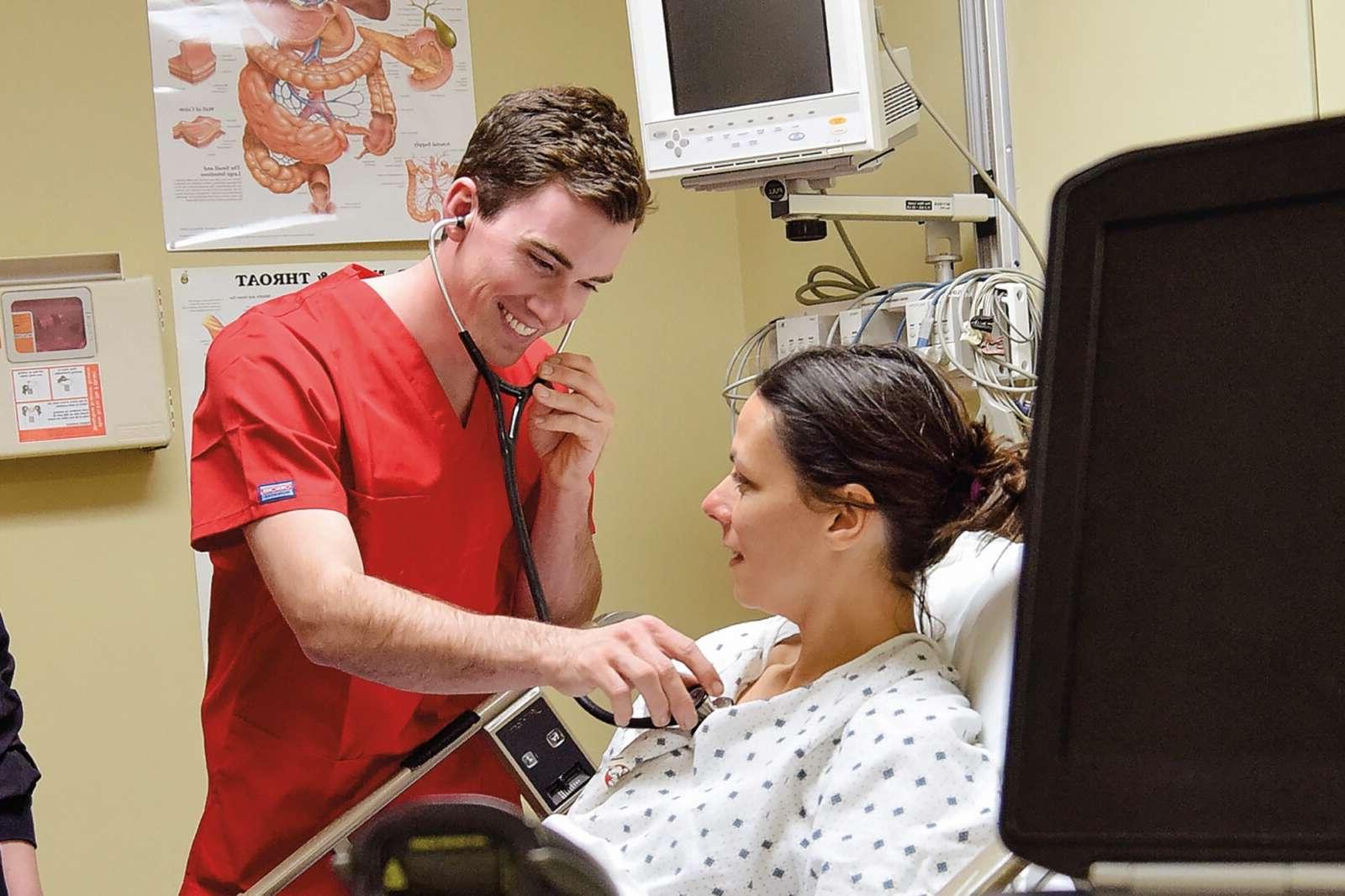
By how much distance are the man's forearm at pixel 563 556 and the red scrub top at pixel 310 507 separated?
0.32ft

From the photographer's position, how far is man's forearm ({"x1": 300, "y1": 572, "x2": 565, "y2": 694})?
1.27m

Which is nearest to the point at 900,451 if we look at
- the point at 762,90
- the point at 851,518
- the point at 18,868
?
the point at 851,518

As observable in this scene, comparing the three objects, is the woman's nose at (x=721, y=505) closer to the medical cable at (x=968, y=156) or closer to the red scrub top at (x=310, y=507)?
the red scrub top at (x=310, y=507)

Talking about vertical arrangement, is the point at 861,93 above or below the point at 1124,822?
above

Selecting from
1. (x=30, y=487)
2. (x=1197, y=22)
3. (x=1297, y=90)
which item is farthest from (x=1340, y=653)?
(x=30, y=487)

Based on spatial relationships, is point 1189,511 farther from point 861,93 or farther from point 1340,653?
point 861,93

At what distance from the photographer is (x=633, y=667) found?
120 cm

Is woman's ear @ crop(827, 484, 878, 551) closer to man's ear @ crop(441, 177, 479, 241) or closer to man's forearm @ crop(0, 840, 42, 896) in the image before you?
man's ear @ crop(441, 177, 479, 241)

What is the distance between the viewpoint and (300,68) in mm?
2695

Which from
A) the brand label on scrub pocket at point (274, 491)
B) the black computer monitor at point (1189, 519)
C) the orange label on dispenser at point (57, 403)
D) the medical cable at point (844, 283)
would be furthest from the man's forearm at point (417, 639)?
the orange label on dispenser at point (57, 403)

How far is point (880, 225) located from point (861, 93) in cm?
54

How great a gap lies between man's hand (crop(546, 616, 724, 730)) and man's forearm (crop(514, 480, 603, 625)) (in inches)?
16.1

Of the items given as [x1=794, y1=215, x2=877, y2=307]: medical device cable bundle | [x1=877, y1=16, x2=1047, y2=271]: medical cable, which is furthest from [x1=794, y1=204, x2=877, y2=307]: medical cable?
[x1=877, y1=16, x2=1047, y2=271]: medical cable

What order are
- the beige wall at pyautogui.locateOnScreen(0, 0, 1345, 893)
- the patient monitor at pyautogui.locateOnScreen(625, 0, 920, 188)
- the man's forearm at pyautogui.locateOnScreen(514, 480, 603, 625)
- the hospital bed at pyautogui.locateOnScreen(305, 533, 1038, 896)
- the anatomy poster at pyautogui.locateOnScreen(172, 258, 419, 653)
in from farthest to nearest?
the anatomy poster at pyautogui.locateOnScreen(172, 258, 419, 653) → the beige wall at pyautogui.locateOnScreen(0, 0, 1345, 893) → the patient monitor at pyautogui.locateOnScreen(625, 0, 920, 188) → the man's forearm at pyautogui.locateOnScreen(514, 480, 603, 625) → the hospital bed at pyautogui.locateOnScreen(305, 533, 1038, 896)
